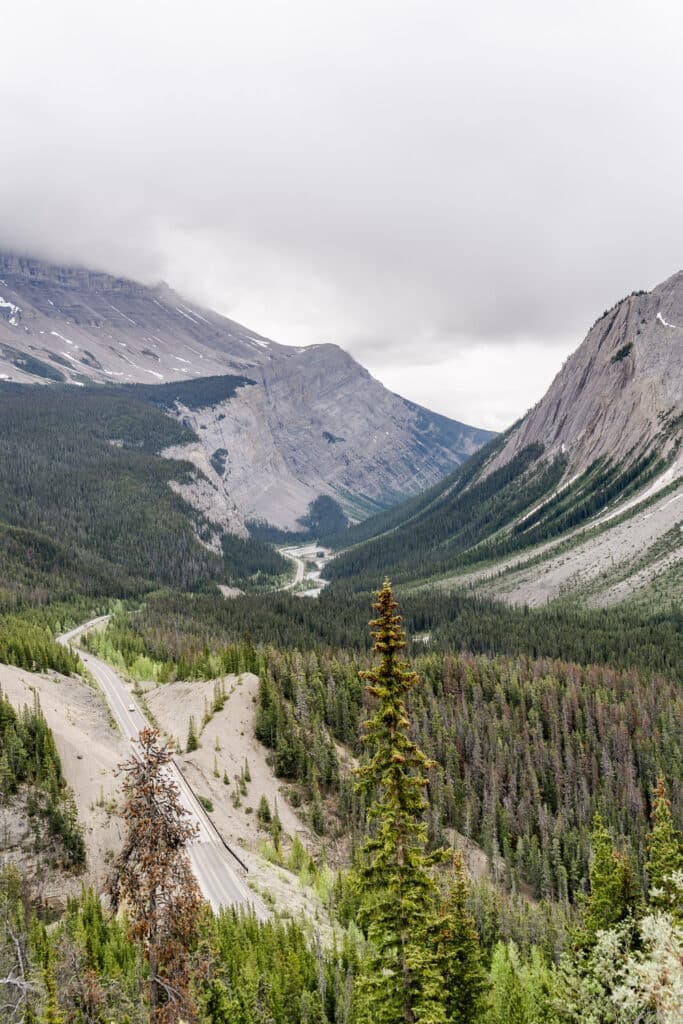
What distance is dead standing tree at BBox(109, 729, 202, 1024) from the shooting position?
21.4 metres

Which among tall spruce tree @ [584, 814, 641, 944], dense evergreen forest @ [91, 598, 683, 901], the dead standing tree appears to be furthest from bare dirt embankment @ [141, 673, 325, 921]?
the dead standing tree

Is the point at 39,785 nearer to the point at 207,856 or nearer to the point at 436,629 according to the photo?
the point at 207,856

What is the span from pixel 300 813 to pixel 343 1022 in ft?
132

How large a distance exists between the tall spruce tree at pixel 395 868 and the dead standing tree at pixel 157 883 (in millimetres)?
6378

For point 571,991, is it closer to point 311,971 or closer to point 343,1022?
point 343,1022

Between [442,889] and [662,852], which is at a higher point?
[662,852]

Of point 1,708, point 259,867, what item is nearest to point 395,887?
point 259,867

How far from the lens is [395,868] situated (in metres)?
19.9

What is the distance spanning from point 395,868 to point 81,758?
56246 millimetres

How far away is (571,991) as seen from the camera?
22703mm

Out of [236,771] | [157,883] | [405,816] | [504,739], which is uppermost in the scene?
[405,816]

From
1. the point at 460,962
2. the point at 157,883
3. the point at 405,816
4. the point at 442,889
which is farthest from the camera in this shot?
the point at 442,889

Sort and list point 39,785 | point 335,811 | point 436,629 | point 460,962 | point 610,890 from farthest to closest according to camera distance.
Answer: point 436,629 → point 335,811 → point 39,785 → point 610,890 → point 460,962

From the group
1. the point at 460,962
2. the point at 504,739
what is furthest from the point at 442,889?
the point at 504,739
